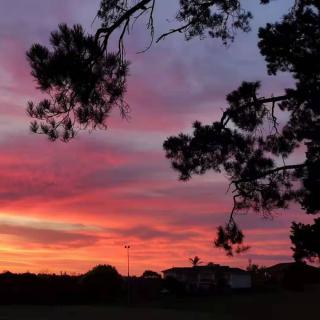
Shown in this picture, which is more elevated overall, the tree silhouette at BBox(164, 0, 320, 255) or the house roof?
the house roof

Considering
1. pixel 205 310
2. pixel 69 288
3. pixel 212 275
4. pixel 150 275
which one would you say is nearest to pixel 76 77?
pixel 205 310

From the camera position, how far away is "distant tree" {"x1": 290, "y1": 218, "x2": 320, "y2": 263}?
19203 millimetres

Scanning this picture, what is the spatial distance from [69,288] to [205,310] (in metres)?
17.3

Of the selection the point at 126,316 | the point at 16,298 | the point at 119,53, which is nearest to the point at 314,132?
the point at 119,53

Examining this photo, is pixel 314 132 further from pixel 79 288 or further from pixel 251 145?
pixel 79 288

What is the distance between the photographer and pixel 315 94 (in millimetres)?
15188

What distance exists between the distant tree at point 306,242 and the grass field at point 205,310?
73.2 feet

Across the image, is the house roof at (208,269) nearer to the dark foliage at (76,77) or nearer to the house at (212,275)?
the house at (212,275)

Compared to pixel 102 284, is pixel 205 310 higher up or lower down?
lower down

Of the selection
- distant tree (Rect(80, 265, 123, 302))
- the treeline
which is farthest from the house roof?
distant tree (Rect(80, 265, 123, 302))

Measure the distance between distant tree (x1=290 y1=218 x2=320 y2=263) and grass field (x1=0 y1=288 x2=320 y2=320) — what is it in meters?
22.3

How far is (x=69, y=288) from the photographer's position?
206ft

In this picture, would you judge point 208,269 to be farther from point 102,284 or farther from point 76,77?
point 76,77

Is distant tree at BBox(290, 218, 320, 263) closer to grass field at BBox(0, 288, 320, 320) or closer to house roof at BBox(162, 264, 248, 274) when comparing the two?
grass field at BBox(0, 288, 320, 320)
